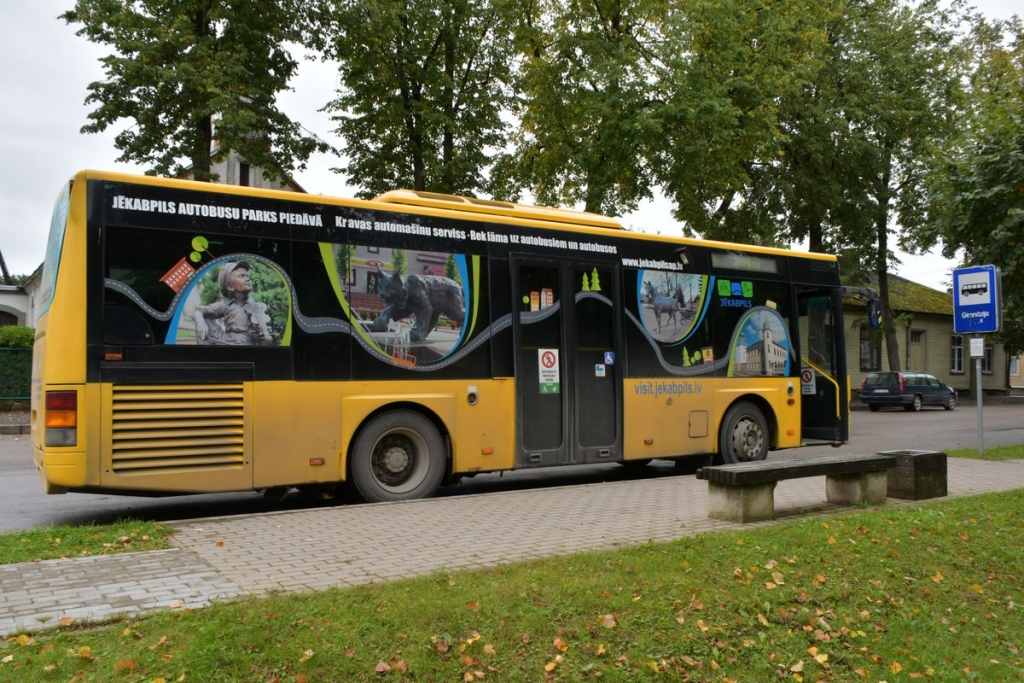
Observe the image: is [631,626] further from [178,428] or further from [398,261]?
[398,261]

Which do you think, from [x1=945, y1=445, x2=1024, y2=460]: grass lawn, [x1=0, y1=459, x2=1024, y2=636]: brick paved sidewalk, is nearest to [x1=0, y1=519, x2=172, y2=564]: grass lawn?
[x1=0, y1=459, x2=1024, y2=636]: brick paved sidewalk

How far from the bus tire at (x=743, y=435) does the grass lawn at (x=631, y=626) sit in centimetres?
485

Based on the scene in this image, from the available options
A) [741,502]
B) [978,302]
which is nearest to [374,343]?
[741,502]

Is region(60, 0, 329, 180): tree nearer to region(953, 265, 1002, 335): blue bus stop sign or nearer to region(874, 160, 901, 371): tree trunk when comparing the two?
region(953, 265, 1002, 335): blue bus stop sign

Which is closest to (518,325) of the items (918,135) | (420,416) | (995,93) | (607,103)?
(420,416)

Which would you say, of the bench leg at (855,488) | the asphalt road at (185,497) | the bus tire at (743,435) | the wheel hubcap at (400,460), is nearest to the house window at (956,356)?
the asphalt road at (185,497)

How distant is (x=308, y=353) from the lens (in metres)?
8.61

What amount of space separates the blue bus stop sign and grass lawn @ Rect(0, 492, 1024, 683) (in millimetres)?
7939

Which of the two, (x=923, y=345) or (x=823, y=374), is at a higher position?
(x=923, y=345)

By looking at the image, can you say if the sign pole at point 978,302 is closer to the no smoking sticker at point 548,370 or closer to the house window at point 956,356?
the no smoking sticker at point 548,370

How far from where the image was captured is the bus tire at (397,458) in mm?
8883

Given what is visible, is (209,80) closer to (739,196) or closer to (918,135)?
(739,196)

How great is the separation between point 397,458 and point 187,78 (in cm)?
1447

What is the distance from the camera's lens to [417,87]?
77.6ft
